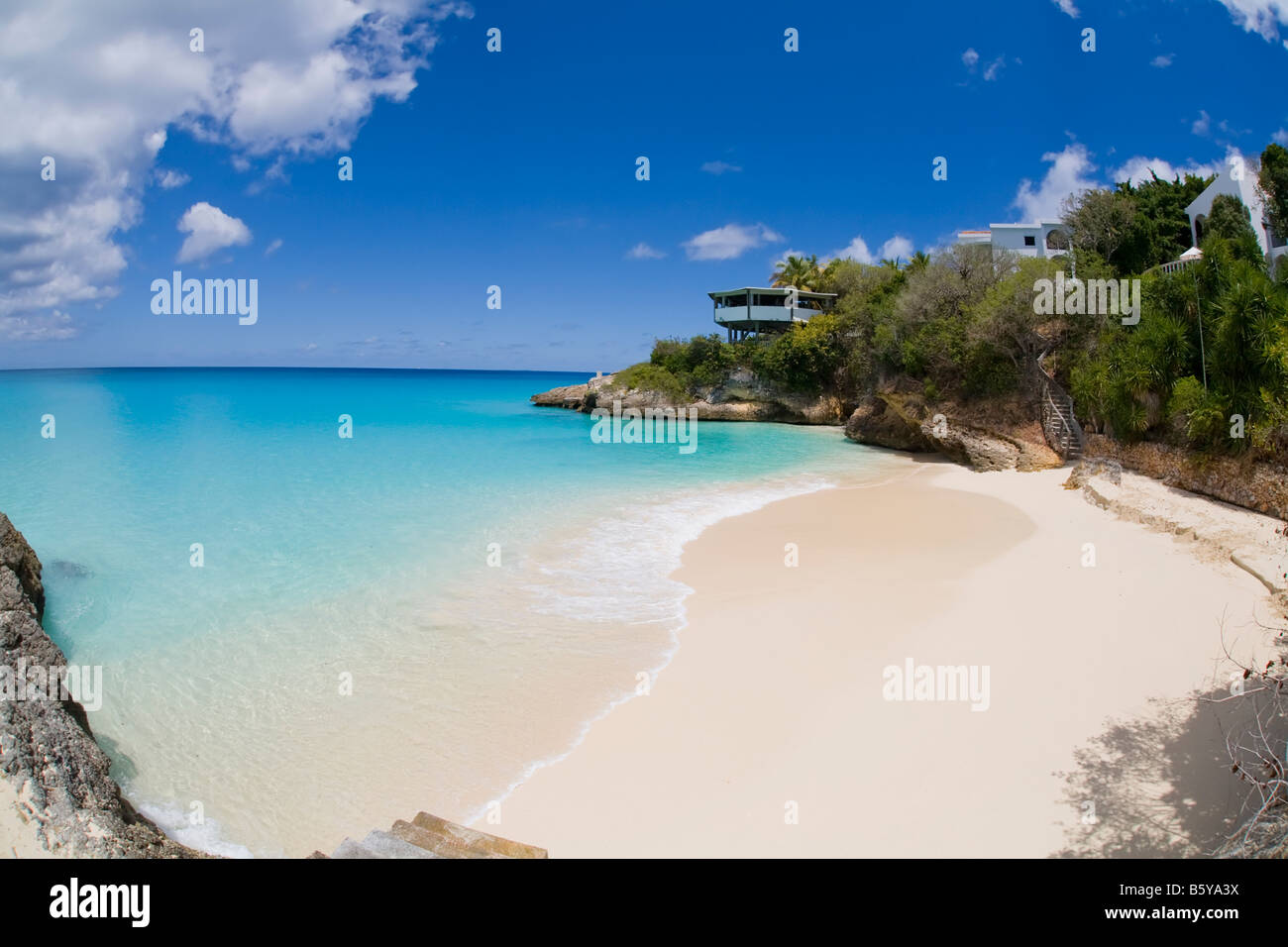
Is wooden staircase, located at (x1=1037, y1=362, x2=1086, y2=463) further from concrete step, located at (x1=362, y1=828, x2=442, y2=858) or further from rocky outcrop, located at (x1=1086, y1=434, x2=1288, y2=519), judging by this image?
concrete step, located at (x1=362, y1=828, x2=442, y2=858)

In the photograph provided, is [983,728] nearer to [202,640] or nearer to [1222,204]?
[202,640]

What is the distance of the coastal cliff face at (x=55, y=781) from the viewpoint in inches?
147

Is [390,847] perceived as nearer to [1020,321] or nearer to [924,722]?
[924,722]

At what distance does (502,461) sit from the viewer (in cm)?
2512

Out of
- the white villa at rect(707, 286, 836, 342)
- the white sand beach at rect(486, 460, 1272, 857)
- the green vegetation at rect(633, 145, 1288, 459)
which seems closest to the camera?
the white sand beach at rect(486, 460, 1272, 857)

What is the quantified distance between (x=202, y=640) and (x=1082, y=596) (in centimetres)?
1210

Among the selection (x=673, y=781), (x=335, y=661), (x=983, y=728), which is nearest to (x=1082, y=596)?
(x=983, y=728)

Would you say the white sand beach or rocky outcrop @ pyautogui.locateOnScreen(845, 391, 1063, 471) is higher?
rocky outcrop @ pyautogui.locateOnScreen(845, 391, 1063, 471)

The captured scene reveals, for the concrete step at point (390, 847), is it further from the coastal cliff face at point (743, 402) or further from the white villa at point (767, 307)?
the white villa at point (767, 307)

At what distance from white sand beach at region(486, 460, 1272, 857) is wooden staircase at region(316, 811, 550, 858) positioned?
116 centimetres

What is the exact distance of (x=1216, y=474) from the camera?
12828 mm

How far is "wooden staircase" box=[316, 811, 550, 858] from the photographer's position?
11.4 ft

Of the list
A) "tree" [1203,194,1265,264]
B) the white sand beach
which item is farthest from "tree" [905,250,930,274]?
the white sand beach

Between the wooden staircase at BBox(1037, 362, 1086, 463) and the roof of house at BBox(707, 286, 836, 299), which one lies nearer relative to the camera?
the wooden staircase at BBox(1037, 362, 1086, 463)
